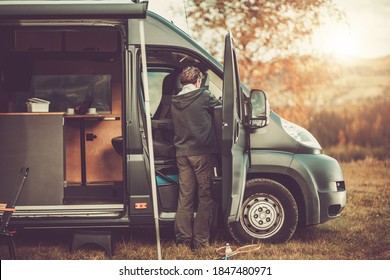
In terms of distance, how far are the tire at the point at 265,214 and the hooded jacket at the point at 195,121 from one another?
23.2 inches

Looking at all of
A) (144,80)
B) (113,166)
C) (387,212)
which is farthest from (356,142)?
(144,80)

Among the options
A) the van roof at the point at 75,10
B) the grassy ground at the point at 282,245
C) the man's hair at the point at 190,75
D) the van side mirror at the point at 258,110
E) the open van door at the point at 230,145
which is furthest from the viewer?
the grassy ground at the point at 282,245

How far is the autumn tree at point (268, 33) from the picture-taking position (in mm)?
12336

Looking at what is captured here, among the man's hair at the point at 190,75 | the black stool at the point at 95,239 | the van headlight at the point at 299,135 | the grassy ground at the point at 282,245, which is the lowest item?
the grassy ground at the point at 282,245

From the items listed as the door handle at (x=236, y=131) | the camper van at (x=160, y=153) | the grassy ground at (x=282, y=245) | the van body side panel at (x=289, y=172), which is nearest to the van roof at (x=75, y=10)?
the camper van at (x=160, y=153)

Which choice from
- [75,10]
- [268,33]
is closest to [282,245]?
[75,10]

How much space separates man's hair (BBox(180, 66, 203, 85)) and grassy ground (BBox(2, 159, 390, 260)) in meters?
1.55

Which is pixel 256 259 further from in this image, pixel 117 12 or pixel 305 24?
pixel 305 24

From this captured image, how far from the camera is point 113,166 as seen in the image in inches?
386

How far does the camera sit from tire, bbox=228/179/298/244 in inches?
293

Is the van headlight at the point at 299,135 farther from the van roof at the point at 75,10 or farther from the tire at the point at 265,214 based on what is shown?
the van roof at the point at 75,10

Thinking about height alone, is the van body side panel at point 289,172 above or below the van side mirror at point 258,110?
below

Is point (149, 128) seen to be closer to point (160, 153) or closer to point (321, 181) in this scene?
point (160, 153)

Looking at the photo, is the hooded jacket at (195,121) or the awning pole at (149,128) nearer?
the awning pole at (149,128)
